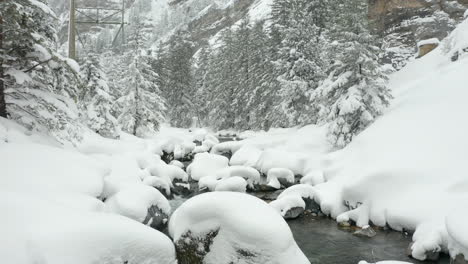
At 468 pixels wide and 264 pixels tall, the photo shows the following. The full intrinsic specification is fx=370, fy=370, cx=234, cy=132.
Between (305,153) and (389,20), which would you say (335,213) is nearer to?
(305,153)

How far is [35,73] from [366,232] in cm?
1127

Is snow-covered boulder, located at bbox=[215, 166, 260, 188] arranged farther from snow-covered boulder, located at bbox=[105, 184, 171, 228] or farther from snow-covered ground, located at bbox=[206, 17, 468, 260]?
snow-covered boulder, located at bbox=[105, 184, 171, 228]

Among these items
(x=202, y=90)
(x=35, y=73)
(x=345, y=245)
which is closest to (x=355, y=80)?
(x=345, y=245)

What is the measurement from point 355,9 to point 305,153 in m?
8.17

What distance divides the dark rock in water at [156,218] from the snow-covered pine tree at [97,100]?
544 inches

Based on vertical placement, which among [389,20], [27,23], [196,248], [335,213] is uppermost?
[389,20]

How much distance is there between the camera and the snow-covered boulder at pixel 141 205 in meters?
10.2

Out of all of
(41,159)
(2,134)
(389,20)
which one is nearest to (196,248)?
(41,159)

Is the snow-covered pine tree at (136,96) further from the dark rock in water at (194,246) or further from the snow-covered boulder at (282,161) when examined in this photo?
the dark rock in water at (194,246)

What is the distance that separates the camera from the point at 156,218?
36.8ft

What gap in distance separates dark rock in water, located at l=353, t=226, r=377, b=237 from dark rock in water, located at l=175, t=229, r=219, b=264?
6.52 metres

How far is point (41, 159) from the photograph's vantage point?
28.9ft

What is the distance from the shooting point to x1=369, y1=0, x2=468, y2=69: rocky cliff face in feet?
101

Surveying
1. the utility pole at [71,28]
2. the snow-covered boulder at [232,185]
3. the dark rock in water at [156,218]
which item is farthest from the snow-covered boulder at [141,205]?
the utility pole at [71,28]
